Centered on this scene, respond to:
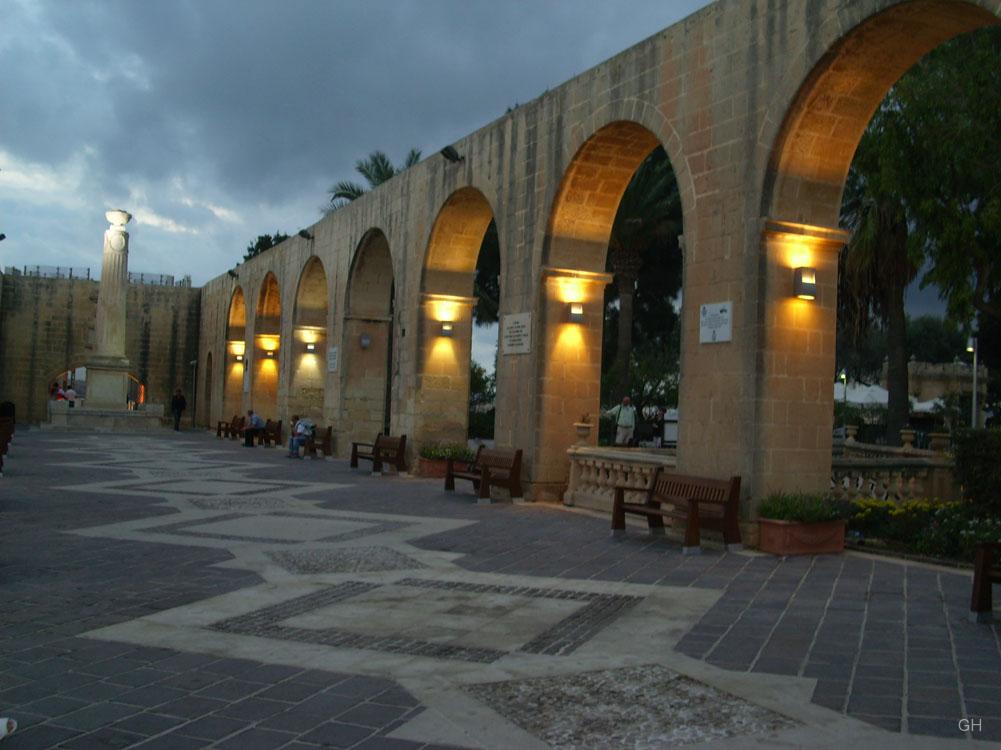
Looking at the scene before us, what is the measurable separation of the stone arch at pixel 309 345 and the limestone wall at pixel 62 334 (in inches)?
686

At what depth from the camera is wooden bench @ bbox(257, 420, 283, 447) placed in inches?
1005

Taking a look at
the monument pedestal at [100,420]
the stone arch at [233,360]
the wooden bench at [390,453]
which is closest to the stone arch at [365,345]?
the wooden bench at [390,453]

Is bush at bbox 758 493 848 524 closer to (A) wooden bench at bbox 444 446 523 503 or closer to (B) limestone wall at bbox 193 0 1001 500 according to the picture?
(B) limestone wall at bbox 193 0 1001 500

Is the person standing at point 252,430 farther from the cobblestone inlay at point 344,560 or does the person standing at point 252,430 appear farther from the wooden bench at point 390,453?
the cobblestone inlay at point 344,560

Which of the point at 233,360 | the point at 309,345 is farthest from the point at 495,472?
the point at 233,360

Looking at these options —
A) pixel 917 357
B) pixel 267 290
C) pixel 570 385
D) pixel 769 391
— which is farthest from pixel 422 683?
pixel 917 357

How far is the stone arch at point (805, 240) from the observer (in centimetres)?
877

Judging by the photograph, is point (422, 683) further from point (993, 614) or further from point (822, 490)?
point (822, 490)

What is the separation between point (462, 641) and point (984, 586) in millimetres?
3312

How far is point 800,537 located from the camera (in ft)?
28.2

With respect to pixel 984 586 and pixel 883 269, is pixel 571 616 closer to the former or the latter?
pixel 984 586

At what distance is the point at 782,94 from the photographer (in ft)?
29.5

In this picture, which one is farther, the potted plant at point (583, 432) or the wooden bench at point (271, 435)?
the wooden bench at point (271, 435)

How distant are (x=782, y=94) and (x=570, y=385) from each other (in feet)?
17.9
